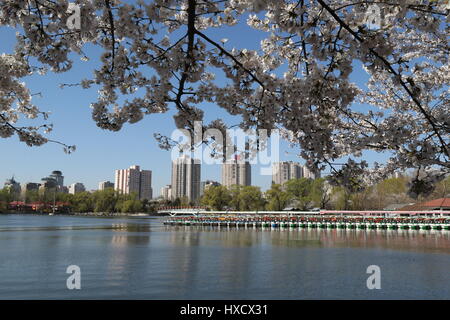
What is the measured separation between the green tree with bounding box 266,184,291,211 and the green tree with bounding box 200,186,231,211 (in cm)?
1275

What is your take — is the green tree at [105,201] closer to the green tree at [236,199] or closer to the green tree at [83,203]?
the green tree at [83,203]

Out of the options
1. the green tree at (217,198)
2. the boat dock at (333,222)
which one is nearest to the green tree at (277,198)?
the green tree at (217,198)

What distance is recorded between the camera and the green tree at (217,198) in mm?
99062

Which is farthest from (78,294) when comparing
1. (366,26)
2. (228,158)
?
(366,26)

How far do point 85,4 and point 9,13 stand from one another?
0.69m

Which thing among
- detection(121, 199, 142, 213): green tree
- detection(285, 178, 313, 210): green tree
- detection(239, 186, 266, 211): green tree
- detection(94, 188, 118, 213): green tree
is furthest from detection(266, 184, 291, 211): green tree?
detection(94, 188, 118, 213): green tree

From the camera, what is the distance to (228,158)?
19.0 feet

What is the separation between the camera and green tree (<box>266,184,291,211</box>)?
89.3 metres

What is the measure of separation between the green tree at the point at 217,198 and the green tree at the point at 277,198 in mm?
12750

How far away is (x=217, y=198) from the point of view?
9888 centimetres

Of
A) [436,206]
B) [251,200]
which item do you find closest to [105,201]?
[251,200]

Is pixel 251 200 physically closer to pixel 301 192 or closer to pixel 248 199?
A: pixel 248 199

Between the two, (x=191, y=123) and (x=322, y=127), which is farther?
(x=191, y=123)

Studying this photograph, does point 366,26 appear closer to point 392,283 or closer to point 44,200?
point 392,283
